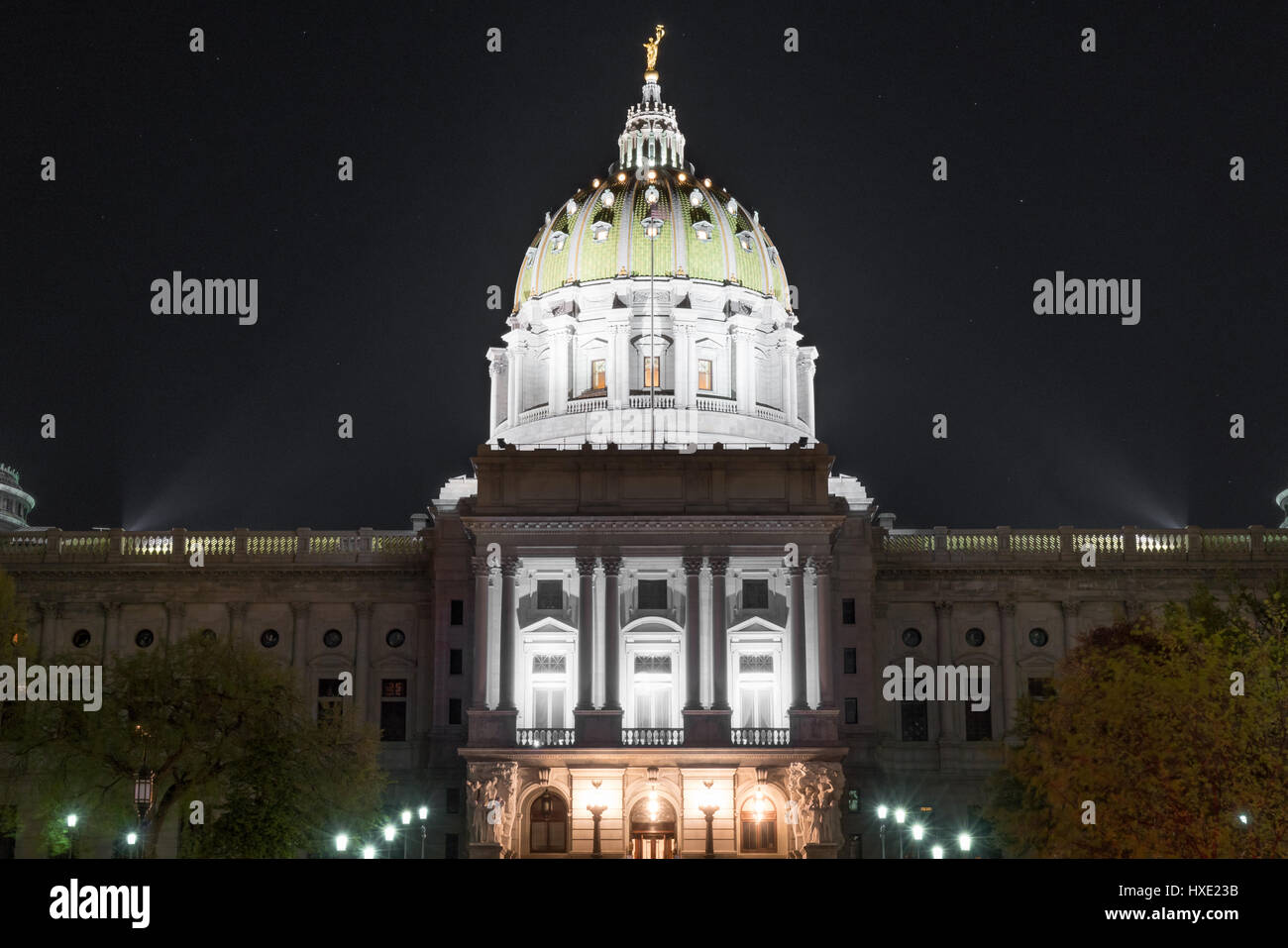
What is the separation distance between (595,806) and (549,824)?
251 cm

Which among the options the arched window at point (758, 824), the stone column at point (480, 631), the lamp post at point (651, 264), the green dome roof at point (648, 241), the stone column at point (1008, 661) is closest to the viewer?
the arched window at point (758, 824)

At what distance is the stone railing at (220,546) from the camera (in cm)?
8919

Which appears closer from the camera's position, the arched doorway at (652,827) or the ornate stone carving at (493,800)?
the ornate stone carving at (493,800)

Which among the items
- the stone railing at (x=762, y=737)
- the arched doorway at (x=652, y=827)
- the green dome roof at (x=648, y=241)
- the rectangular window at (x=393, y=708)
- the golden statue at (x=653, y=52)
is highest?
the golden statue at (x=653, y=52)

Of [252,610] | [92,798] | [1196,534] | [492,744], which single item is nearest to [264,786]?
[92,798]

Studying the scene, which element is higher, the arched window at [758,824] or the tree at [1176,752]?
the tree at [1176,752]

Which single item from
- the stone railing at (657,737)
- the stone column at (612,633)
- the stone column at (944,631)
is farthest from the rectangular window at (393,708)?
the stone column at (944,631)

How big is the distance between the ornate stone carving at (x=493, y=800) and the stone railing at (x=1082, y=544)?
23771 millimetres

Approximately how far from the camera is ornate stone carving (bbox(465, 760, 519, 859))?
73938 millimetres

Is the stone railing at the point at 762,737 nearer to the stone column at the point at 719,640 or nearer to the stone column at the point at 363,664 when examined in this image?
→ the stone column at the point at 719,640

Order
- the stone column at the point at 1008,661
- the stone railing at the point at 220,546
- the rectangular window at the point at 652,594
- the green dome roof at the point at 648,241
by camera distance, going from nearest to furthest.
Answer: the rectangular window at the point at 652,594 < the stone column at the point at 1008,661 < the stone railing at the point at 220,546 < the green dome roof at the point at 648,241

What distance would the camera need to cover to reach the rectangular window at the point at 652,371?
9769 centimetres
